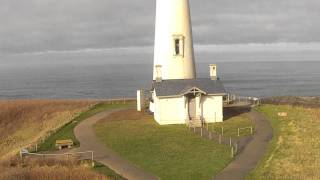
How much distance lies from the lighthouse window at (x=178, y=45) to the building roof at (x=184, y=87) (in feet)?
7.23

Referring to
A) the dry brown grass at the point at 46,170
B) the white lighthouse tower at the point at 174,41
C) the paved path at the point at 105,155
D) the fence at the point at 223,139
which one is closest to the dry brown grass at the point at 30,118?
the paved path at the point at 105,155

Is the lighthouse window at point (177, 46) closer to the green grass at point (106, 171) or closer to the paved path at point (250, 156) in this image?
the paved path at point (250, 156)

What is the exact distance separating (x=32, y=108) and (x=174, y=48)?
15.0 metres

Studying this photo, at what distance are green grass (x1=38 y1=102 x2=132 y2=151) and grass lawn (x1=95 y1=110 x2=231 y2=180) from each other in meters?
1.55

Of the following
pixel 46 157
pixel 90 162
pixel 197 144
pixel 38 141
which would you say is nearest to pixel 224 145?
pixel 197 144

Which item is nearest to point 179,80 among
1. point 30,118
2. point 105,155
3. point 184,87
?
point 184,87

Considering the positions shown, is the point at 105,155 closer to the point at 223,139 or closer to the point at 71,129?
the point at 223,139

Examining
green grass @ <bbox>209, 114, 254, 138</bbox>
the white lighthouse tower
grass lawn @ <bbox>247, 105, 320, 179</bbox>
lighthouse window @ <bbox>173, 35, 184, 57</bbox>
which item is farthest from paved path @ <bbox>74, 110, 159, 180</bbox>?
lighthouse window @ <bbox>173, 35, 184, 57</bbox>

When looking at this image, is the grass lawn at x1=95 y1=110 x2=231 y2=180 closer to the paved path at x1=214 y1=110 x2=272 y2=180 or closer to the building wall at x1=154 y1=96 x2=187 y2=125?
the paved path at x1=214 y1=110 x2=272 y2=180

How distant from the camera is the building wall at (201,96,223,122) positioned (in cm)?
2781

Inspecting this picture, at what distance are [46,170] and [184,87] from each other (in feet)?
41.3

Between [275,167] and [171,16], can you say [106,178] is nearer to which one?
[275,167]

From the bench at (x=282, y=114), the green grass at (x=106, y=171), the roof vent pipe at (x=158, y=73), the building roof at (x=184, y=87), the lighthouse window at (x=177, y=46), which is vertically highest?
the lighthouse window at (x=177, y=46)

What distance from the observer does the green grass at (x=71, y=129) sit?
74.7 feet
